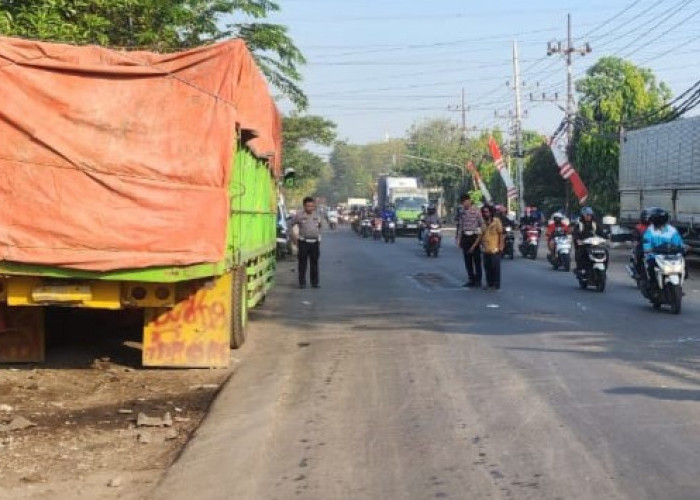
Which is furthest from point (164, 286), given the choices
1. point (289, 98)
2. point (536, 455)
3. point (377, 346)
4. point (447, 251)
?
point (447, 251)

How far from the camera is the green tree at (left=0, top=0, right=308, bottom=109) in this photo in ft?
41.4

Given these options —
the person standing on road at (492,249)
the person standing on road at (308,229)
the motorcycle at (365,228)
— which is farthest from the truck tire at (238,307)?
the motorcycle at (365,228)

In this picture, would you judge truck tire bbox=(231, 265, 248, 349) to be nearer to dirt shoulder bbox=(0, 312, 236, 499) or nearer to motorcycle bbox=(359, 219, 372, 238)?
dirt shoulder bbox=(0, 312, 236, 499)

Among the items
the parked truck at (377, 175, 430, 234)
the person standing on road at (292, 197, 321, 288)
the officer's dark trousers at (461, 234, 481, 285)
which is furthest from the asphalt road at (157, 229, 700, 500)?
the parked truck at (377, 175, 430, 234)

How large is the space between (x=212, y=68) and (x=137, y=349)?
3.35 m

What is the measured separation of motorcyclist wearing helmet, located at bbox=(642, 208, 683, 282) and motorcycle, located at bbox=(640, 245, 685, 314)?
0.07m

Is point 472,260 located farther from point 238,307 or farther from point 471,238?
point 238,307

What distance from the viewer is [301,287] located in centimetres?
1838

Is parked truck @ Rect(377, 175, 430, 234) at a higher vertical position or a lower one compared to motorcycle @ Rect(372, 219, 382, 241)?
higher

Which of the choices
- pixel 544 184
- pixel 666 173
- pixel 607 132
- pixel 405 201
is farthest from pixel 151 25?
pixel 544 184

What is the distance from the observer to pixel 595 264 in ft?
56.8

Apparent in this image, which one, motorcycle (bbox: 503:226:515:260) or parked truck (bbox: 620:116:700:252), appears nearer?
parked truck (bbox: 620:116:700:252)

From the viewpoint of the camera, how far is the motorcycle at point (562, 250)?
22.8 metres

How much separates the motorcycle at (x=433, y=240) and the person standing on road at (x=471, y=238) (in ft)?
34.8
